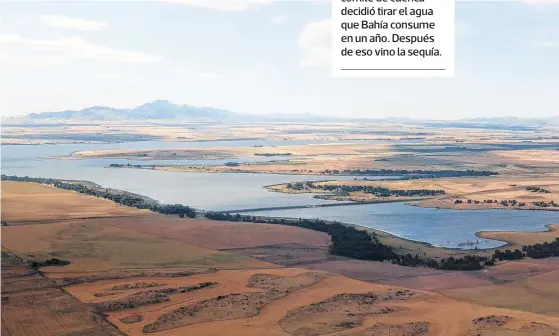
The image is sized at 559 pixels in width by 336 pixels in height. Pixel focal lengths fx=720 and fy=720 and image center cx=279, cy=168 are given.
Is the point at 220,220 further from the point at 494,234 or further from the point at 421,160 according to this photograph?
the point at 421,160

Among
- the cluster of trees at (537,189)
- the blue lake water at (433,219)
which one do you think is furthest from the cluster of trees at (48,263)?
the cluster of trees at (537,189)

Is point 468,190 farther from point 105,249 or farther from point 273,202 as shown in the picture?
point 105,249

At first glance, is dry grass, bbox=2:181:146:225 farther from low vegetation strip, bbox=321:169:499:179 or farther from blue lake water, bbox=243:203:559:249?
low vegetation strip, bbox=321:169:499:179

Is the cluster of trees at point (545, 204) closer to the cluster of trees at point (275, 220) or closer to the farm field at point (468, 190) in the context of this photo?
the farm field at point (468, 190)

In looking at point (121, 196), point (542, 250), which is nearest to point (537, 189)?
point (542, 250)

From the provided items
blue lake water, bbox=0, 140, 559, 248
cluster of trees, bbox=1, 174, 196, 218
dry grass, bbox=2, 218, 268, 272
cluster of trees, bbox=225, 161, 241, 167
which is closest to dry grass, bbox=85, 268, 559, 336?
dry grass, bbox=2, 218, 268, 272
